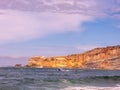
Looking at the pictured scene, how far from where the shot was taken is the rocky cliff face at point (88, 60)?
15975 centimetres

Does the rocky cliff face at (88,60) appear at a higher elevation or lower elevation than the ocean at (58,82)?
higher

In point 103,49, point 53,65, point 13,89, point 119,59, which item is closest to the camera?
point 13,89

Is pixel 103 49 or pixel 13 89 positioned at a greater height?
pixel 103 49

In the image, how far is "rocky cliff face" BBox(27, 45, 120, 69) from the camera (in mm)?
159750

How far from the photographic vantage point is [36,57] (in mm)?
183625

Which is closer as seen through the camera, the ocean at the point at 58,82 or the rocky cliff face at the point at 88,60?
the ocean at the point at 58,82

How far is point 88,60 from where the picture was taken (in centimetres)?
16862

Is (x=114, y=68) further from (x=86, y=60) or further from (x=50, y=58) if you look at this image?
(x=50, y=58)

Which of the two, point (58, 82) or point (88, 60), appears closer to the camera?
point (58, 82)

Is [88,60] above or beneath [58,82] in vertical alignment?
Answer: above

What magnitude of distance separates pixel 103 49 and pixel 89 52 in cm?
864

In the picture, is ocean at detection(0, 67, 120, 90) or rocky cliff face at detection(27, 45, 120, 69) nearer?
ocean at detection(0, 67, 120, 90)

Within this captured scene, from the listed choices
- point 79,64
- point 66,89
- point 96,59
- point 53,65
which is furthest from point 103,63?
point 66,89

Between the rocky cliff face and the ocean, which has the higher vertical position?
the rocky cliff face
